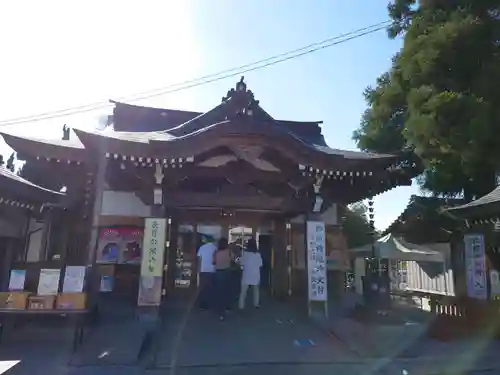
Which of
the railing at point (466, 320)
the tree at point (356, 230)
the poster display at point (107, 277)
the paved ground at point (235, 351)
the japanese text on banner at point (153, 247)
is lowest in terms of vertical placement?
the paved ground at point (235, 351)

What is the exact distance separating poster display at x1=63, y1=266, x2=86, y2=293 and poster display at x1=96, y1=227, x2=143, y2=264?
365 cm

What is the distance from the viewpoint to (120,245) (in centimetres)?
1055

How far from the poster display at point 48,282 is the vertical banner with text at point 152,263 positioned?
1.80m

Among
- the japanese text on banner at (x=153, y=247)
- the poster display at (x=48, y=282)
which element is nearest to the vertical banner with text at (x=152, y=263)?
the japanese text on banner at (x=153, y=247)

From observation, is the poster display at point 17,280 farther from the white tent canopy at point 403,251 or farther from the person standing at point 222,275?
the white tent canopy at point 403,251

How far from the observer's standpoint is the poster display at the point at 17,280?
6.61 meters

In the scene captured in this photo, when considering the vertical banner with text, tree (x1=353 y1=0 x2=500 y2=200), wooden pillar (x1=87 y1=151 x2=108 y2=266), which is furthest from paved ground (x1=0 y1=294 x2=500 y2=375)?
tree (x1=353 y1=0 x2=500 y2=200)

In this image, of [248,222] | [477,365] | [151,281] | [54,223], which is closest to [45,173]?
A: [54,223]

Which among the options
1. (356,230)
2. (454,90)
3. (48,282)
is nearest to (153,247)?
(48,282)

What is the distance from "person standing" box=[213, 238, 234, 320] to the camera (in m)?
8.71

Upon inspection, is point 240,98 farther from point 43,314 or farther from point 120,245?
point 43,314

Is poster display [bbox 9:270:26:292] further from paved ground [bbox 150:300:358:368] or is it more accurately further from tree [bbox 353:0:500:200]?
tree [bbox 353:0:500:200]

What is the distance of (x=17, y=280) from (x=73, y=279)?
0.93m

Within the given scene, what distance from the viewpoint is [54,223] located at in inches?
411
